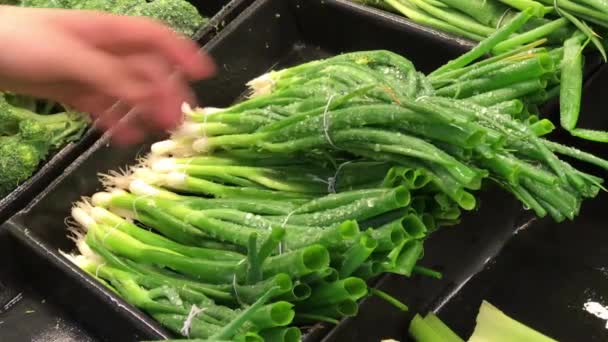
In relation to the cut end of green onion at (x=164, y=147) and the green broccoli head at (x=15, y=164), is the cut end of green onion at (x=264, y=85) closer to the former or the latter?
the cut end of green onion at (x=164, y=147)

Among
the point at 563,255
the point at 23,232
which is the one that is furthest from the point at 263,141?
the point at 563,255

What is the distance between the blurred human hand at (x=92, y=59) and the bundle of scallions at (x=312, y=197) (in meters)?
0.32

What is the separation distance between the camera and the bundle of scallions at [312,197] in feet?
5.20

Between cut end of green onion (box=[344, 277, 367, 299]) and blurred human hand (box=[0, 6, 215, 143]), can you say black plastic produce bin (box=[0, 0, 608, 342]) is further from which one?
blurred human hand (box=[0, 6, 215, 143])

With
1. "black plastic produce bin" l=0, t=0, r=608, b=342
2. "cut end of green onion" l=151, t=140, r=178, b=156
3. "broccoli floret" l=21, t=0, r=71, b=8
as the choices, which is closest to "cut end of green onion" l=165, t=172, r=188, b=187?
"cut end of green onion" l=151, t=140, r=178, b=156

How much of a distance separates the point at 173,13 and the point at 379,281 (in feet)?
4.02

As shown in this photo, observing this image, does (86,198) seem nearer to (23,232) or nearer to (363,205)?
(23,232)

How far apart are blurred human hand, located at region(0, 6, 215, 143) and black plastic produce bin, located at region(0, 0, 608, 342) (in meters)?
0.52

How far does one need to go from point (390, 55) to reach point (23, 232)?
3.48ft

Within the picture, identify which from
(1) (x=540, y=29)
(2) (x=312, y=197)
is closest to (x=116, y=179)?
(2) (x=312, y=197)

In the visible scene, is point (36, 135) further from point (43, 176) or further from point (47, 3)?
point (47, 3)

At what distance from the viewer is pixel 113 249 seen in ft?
6.38

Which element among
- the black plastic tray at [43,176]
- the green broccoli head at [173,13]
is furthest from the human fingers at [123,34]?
the green broccoli head at [173,13]

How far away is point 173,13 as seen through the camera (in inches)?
101
